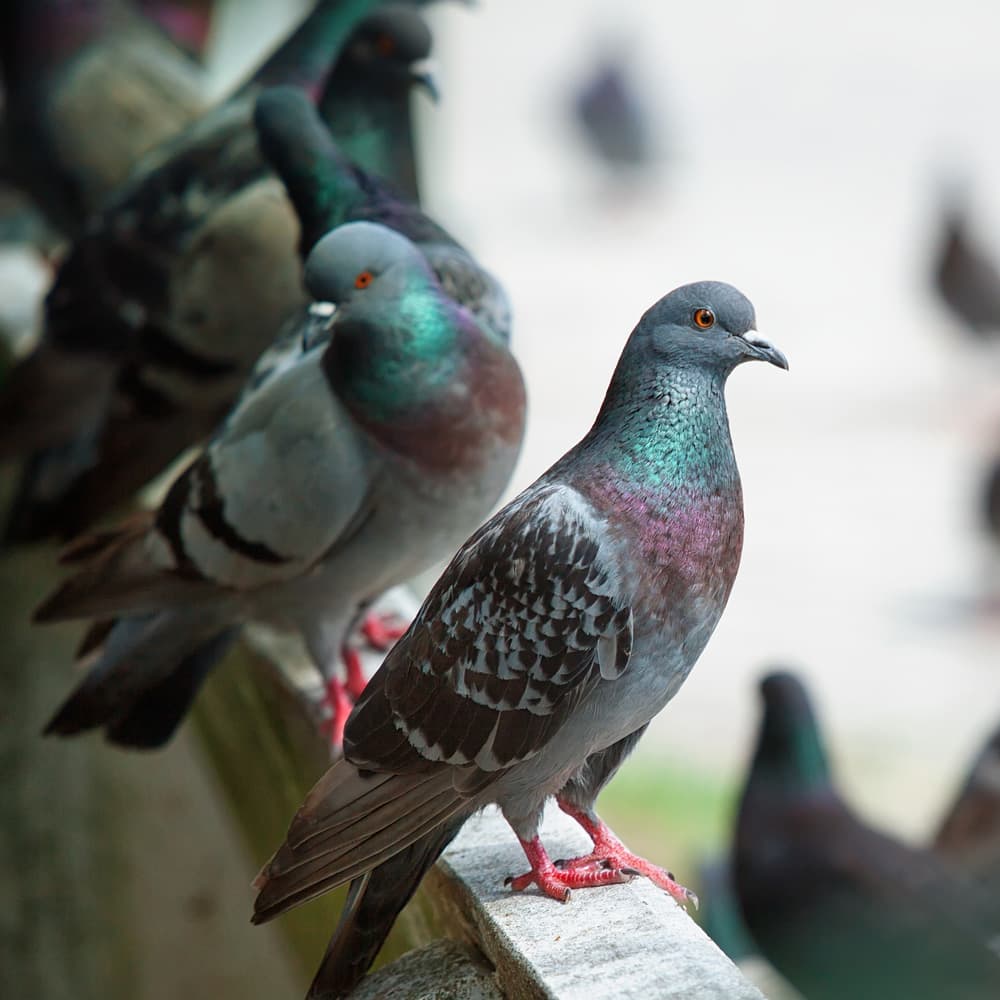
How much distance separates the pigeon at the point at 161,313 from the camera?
5.01m

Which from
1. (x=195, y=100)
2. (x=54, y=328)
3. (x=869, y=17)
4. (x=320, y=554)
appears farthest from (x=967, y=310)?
(x=869, y=17)

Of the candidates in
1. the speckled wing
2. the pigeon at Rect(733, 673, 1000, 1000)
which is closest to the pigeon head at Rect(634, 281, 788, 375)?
the speckled wing

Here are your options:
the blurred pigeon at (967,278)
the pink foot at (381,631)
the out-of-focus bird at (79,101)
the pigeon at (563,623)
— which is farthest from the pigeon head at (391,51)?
the blurred pigeon at (967,278)

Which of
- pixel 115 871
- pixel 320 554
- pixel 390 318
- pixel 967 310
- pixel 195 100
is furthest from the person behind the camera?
pixel 967 310

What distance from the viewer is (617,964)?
2.47 meters

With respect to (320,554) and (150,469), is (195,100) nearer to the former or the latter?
(150,469)

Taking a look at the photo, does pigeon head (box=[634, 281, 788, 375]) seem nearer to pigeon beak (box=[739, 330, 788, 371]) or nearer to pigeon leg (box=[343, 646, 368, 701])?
pigeon beak (box=[739, 330, 788, 371])

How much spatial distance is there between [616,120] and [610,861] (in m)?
17.3

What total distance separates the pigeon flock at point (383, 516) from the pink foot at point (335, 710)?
0.04 ft

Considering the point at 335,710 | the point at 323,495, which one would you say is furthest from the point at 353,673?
the point at 323,495

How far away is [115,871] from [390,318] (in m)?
3.72

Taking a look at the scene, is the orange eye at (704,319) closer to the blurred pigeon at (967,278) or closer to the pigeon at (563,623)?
the pigeon at (563,623)

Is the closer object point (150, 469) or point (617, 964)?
point (617, 964)

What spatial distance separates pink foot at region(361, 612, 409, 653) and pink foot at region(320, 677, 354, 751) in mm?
422
